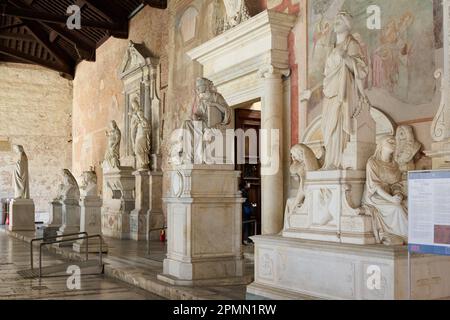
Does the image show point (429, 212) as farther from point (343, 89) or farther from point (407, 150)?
point (407, 150)

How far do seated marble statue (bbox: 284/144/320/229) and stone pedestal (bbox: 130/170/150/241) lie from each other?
8707 mm

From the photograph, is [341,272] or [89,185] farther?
[89,185]

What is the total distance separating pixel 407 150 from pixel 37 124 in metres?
22.2

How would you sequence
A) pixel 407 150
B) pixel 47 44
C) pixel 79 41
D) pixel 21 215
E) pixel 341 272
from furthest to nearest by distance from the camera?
1. pixel 47 44
2. pixel 79 41
3. pixel 21 215
4. pixel 407 150
5. pixel 341 272

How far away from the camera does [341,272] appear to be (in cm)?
486

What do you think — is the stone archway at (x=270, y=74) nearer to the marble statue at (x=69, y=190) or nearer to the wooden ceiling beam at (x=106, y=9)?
the marble statue at (x=69, y=190)

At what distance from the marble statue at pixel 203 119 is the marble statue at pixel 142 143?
24.0ft

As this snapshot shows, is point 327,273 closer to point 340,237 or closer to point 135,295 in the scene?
point 340,237

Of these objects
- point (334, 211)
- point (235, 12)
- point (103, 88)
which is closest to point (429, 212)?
point (334, 211)

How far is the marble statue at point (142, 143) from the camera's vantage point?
1470 cm

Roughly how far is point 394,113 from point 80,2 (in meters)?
14.0

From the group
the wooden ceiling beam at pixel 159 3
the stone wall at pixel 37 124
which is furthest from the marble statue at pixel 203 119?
the stone wall at pixel 37 124

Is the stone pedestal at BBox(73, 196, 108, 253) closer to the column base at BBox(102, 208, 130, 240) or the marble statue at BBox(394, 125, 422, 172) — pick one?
the column base at BBox(102, 208, 130, 240)

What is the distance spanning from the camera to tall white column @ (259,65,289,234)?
9.65m
